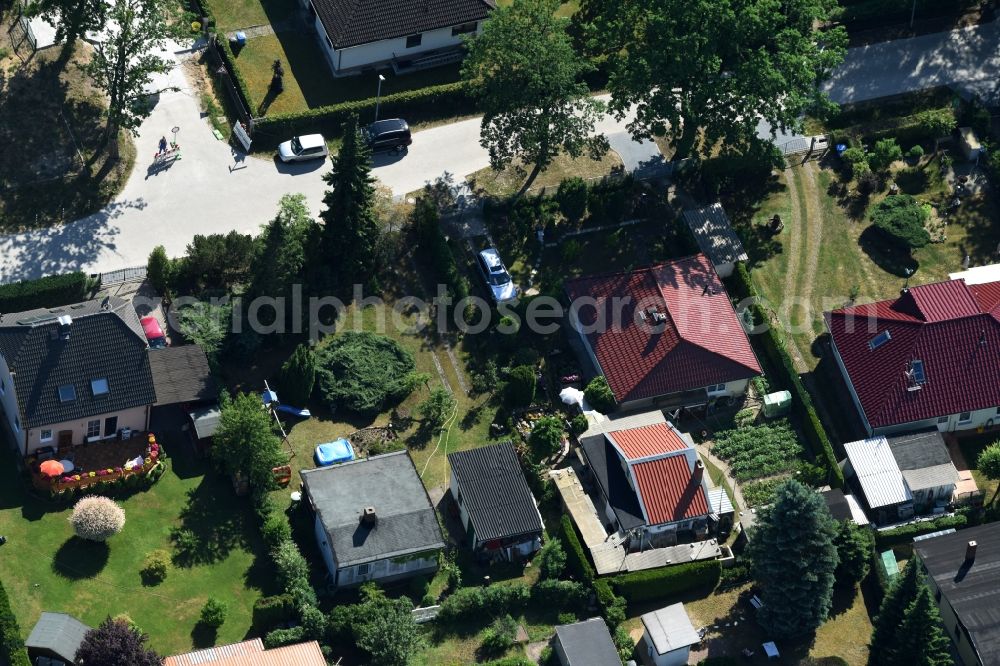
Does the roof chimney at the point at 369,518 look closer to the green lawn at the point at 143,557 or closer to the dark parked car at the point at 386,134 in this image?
the green lawn at the point at 143,557

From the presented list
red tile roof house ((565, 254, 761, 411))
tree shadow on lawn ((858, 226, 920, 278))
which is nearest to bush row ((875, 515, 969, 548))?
red tile roof house ((565, 254, 761, 411))

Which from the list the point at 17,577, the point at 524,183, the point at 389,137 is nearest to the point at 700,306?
the point at 524,183

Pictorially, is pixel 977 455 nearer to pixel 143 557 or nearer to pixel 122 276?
pixel 143 557

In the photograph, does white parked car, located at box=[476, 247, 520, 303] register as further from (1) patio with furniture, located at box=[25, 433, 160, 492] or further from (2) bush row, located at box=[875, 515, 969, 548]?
(2) bush row, located at box=[875, 515, 969, 548]

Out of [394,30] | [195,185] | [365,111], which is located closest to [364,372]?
[195,185]

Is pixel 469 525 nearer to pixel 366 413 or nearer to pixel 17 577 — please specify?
pixel 366 413
